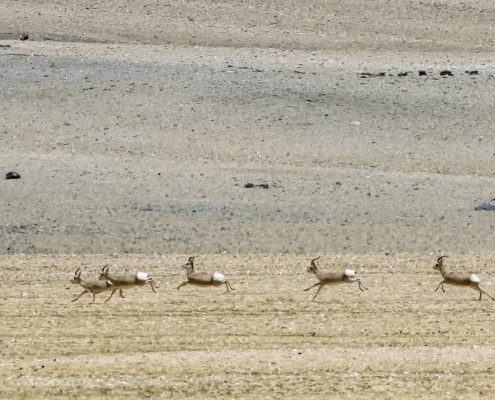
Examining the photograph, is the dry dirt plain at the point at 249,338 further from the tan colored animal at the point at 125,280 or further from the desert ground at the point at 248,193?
the tan colored animal at the point at 125,280

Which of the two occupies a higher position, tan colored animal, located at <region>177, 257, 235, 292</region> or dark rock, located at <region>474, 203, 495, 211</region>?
dark rock, located at <region>474, 203, 495, 211</region>

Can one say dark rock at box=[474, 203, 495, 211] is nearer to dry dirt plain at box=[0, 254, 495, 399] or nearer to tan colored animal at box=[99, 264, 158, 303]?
dry dirt plain at box=[0, 254, 495, 399]

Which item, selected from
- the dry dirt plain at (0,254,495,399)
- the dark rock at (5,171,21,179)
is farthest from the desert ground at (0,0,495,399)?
the dark rock at (5,171,21,179)

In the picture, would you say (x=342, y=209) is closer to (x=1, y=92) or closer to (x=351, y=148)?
(x=351, y=148)

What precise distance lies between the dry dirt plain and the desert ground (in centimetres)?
3

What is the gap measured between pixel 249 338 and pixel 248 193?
8.05 m

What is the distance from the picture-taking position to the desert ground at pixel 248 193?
46.6 feet

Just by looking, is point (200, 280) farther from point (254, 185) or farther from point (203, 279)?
point (254, 185)

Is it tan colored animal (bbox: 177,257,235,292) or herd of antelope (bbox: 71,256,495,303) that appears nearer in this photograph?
herd of antelope (bbox: 71,256,495,303)

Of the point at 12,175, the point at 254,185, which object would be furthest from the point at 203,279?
the point at 12,175

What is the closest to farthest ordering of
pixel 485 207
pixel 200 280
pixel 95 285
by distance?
pixel 95 285 → pixel 200 280 → pixel 485 207

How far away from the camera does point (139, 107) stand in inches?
1106

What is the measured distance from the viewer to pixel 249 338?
1496 cm

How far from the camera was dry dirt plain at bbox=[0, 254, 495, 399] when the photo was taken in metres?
13.4
